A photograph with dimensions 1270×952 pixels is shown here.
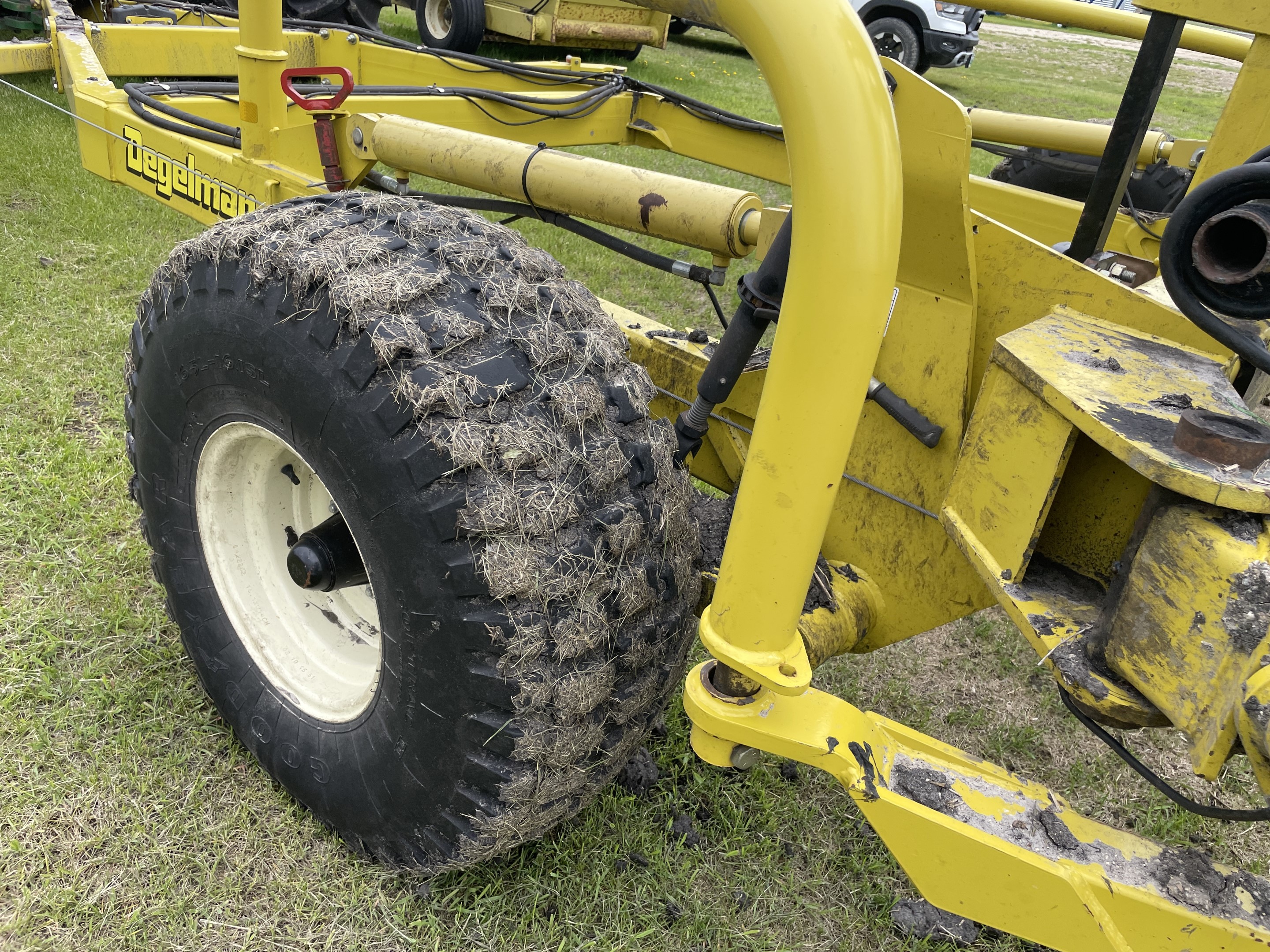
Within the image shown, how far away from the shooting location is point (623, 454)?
1.60 metres

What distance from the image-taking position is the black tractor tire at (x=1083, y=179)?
4207 millimetres

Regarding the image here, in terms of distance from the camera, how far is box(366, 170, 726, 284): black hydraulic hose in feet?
7.43

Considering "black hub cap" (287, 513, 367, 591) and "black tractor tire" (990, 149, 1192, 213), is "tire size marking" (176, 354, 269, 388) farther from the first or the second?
"black tractor tire" (990, 149, 1192, 213)

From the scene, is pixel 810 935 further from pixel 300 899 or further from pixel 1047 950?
pixel 300 899

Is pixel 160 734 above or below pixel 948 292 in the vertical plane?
below

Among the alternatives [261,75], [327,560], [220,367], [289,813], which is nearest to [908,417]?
[327,560]

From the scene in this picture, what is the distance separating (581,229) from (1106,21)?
5.64ft

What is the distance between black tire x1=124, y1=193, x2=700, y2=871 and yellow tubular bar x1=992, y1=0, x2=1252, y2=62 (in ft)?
5.79

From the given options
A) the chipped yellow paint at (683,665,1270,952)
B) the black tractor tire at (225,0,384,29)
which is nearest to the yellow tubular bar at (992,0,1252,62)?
the chipped yellow paint at (683,665,1270,952)

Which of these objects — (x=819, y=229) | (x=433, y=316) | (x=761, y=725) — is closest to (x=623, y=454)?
(x=433, y=316)

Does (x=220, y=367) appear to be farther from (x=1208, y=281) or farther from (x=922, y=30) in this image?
(x=922, y=30)

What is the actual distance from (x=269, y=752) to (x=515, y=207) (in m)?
1.47

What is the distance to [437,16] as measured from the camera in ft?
31.1

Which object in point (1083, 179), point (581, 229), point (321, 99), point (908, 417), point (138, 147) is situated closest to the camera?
point (908, 417)
